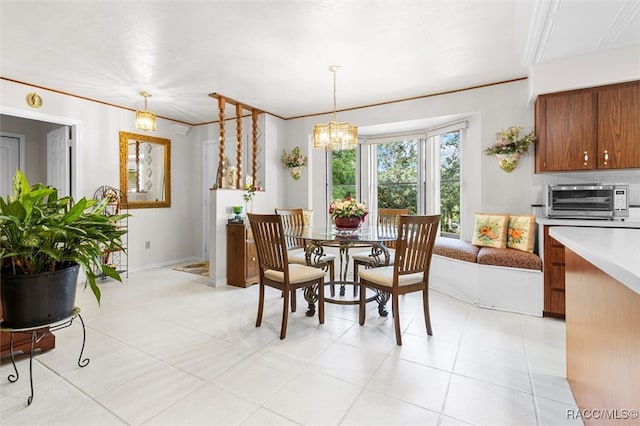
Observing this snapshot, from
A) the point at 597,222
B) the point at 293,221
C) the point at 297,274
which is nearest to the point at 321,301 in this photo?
the point at 297,274

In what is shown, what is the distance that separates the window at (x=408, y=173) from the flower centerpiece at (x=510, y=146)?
59 centimetres

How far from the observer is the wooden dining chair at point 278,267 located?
2428 millimetres

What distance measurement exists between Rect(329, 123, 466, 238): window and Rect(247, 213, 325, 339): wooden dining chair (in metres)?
2.46

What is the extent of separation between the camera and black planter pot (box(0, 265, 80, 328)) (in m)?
1.55

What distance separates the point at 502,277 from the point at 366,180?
2404mm

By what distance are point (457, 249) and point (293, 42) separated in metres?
2.75

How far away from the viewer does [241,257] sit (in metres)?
3.91

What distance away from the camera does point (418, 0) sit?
2.13m

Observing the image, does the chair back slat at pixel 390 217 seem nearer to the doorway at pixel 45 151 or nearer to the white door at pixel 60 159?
the doorway at pixel 45 151

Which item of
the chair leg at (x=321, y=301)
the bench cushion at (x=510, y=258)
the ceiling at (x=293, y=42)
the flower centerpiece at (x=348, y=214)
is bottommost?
the chair leg at (x=321, y=301)

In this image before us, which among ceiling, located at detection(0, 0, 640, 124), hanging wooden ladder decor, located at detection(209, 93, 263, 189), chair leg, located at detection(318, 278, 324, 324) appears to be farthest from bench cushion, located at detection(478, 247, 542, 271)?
hanging wooden ladder decor, located at detection(209, 93, 263, 189)

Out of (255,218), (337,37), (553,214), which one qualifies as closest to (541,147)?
(553,214)

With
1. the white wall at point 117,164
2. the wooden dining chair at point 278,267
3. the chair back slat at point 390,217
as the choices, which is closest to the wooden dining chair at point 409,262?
the wooden dining chair at point 278,267

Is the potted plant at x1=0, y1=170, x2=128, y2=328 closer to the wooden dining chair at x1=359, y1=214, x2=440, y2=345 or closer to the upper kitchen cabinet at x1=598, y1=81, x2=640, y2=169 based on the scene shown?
the wooden dining chair at x1=359, y1=214, x2=440, y2=345
